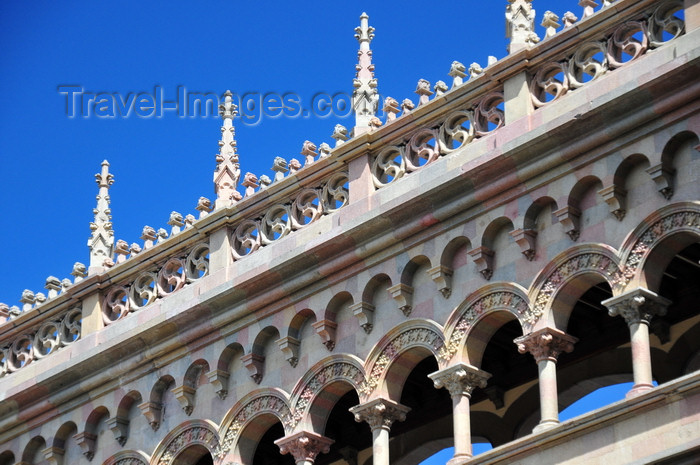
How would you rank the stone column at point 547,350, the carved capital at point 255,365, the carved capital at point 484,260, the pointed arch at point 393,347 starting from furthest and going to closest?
the carved capital at point 255,365, the pointed arch at point 393,347, the carved capital at point 484,260, the stone column at point 547,350

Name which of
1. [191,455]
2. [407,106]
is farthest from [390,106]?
[191,455]

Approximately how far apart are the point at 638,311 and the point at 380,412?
399 centimetres

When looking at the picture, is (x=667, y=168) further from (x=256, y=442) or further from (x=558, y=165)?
(x=256, y=442)

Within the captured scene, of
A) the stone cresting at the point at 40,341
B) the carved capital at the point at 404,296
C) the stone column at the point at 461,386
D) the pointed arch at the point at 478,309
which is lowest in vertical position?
the stone column at the point at 461,386

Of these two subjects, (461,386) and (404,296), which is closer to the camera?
(461,386)

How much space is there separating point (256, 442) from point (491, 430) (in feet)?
10.4

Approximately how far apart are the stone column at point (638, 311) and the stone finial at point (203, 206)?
25.5ft

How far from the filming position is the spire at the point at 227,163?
101 feet

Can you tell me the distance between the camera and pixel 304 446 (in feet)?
91.4

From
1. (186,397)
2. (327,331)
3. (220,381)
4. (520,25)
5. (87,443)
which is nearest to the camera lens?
(520,25)

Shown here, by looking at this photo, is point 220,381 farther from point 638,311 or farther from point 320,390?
point 638,311

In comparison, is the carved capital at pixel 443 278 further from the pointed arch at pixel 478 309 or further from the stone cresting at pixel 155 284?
the stone cresting at pixel 155 284

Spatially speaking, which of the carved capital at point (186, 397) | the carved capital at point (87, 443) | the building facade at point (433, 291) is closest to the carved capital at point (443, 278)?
the building facade at point (433, 291)

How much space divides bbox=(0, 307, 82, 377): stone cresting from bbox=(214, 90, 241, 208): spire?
10.3 feet
